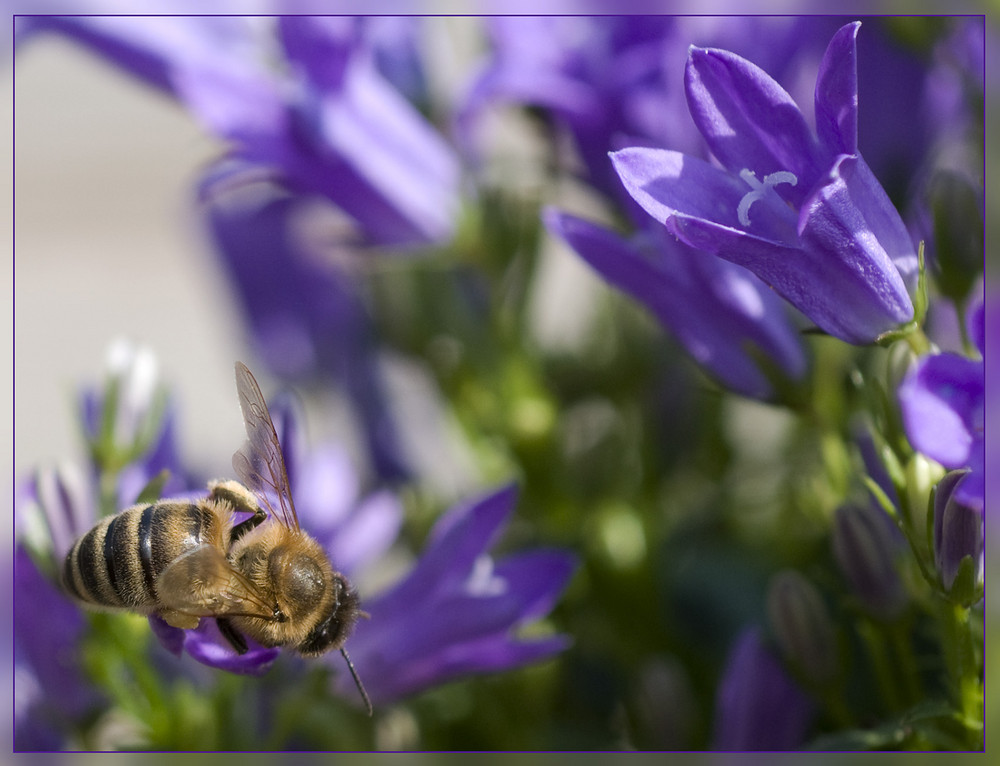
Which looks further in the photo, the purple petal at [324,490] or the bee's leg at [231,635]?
the purple petal at [324,490]

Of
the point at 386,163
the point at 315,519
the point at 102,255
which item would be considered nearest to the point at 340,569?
the point at 315,519

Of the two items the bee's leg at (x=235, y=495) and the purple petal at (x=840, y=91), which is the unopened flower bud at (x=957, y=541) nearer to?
the purple petal at (x=840, y=91)

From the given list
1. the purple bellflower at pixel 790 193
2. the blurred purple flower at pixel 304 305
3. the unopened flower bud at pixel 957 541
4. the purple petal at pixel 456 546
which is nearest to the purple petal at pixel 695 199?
the purple bellflower at pixel 790 193

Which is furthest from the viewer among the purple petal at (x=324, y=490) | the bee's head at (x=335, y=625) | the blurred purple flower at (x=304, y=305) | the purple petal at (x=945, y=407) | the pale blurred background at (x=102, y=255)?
the blurred purple flower at (x=304, y=305)

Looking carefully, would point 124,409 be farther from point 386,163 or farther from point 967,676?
point 967,676

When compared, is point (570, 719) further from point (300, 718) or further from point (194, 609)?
point (194, 609)

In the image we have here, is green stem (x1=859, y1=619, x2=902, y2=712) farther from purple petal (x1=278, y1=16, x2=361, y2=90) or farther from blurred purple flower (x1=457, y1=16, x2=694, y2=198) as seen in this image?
purple petal (x1=278, y1=16, x2=361, y2=90)

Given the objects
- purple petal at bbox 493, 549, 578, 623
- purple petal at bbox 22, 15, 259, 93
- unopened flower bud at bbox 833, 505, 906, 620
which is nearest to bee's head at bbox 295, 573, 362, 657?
purple petal at bbox 493, 549, 578, 623
